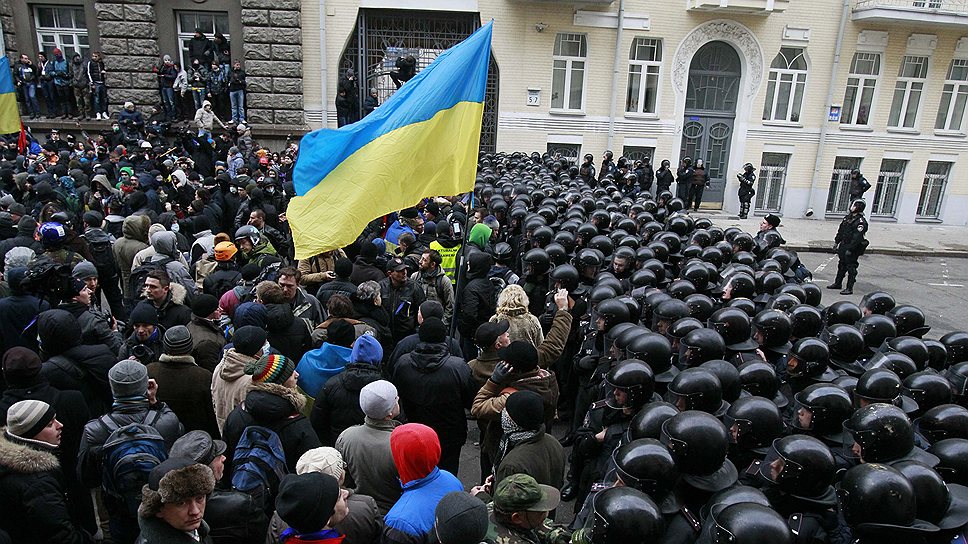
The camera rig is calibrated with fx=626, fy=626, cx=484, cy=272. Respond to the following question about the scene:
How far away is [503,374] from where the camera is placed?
150 inches

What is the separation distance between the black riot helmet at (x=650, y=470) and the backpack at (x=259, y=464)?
5.40ft

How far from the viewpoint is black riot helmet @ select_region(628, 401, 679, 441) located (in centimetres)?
323

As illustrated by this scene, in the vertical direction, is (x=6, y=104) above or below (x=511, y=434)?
above

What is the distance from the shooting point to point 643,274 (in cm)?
601

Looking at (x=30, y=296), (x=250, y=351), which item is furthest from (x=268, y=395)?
(x=30, y=296)

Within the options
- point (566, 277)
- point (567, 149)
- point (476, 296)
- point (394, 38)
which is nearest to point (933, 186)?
point (567, 149)

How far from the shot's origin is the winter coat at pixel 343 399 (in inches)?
145

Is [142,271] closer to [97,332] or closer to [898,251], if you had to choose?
[97,332]

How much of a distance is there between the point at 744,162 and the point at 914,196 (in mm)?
5845

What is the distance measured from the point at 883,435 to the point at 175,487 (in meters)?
3.20

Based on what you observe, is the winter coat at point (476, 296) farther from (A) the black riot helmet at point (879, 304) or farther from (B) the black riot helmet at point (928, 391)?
(A) the black riot helmet at point (879, 304)

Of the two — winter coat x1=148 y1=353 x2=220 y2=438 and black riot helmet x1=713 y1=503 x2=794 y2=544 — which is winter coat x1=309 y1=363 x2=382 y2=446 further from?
black riot helmet x1=713 y1=503 x2=794 y2=544

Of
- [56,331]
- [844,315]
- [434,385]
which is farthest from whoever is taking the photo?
[844,315]

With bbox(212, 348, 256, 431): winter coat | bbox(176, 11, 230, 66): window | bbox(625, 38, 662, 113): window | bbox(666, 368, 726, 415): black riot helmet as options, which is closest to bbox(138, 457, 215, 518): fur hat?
bbox(212, 348, 256, 431): winter coat
